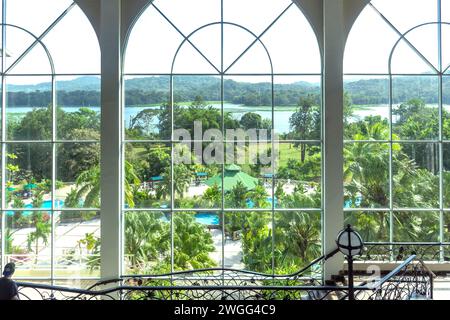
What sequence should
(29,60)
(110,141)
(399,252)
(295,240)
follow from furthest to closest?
(29,60) < (295,240) < (399,252) < (110,141)

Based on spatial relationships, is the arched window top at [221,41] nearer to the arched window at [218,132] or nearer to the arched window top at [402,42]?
the arched window at [218,132]

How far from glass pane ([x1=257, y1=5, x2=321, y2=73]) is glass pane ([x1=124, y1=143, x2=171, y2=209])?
3067mm

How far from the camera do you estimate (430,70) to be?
1012 centimetres

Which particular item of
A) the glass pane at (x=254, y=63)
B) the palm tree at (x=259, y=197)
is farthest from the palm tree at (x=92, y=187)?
the glass pane at (x=254, y=63)

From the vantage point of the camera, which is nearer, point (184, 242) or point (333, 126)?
point (333, 126)

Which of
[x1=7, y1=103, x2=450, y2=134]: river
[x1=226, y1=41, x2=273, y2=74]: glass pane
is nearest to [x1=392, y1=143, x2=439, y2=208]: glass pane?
[x1=7, y1=103, x2=450, y2=134]: river

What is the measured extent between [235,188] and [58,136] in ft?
13.2

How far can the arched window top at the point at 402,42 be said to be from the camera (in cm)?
999

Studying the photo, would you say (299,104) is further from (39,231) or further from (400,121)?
(39,231)

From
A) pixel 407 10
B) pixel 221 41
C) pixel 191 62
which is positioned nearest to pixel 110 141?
pixel 191 62

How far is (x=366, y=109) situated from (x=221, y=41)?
3.47 m

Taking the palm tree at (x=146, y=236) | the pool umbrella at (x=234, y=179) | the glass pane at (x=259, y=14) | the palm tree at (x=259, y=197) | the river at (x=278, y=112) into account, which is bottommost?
the palm tree at (x=146, y=236)

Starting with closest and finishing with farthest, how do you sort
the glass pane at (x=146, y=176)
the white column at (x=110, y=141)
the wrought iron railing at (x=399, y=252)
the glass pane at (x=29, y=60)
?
the white column at (x=110, y=141) → the wrought iron railing at (x=399, y=252) → the glass pane at (x=146, y=176) → the glass pane at (x=29, y=60)

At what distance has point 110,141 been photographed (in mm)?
9469
